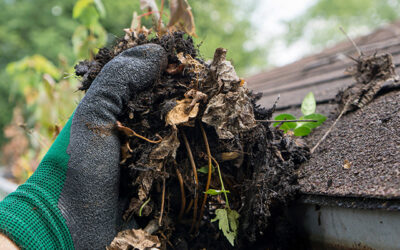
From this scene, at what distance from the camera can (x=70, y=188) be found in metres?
0.74

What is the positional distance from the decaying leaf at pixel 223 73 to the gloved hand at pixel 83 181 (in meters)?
0.16

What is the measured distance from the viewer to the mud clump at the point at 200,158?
75 cm

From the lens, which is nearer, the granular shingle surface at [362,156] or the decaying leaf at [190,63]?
the granular shingle surface at [362,156]

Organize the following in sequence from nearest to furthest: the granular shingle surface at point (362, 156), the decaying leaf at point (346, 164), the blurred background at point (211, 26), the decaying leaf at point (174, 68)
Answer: the granular shingle surface at point (362, 156) < the decaying leaf at point (346, 164) < the decaying leaf at point (174, 68) < the blurred background at point (211, 26)

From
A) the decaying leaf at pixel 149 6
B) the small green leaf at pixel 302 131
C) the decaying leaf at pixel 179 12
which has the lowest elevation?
the small green leaf at pixel 302 131

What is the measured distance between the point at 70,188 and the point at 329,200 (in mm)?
586

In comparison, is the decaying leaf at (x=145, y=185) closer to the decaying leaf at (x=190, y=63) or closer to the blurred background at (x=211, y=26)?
the decaying leaf at (x=190, y=63)

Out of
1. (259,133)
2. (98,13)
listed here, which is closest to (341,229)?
(259,133)

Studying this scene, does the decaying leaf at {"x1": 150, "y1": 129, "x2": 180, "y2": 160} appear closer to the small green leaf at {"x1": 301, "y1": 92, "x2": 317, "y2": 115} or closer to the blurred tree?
the small green leaf at {"x1": 301, "y1": 92, "x2": 317, "y2": 115}

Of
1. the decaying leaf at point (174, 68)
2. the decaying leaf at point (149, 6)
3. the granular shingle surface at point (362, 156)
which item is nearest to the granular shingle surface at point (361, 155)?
the granular shingle surface at point (362, 156)

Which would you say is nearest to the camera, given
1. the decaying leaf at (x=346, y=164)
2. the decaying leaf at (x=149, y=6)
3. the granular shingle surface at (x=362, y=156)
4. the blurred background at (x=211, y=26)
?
the granular shingle surface at (x=362, y=156)

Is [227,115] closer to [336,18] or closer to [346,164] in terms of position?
[346,164]

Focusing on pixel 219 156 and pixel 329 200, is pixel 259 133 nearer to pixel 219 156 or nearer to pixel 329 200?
pixel 219 156

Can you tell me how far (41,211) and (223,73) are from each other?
52 centimetres
